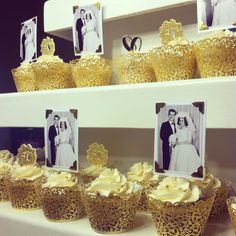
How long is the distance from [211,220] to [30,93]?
30.8 inches

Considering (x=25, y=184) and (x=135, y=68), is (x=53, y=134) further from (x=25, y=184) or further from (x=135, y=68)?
(x=135, y=68)

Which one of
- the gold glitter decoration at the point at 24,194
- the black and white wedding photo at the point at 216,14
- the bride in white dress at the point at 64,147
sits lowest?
the gold glitter decoration at the point at 24,194

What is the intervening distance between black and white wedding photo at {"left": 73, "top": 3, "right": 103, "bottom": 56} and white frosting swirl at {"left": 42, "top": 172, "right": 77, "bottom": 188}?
43cm

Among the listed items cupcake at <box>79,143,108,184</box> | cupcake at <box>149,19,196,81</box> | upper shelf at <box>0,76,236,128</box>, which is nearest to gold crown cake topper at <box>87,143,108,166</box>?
cupcake at <box>79,143,108,184</box>

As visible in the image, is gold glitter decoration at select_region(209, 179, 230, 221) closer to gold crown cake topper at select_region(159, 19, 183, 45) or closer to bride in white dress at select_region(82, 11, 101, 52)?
gold crown cake topper at select_region(159, 19, 183, 45)

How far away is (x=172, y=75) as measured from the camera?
1.14 m

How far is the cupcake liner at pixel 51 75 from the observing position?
4.55 feet

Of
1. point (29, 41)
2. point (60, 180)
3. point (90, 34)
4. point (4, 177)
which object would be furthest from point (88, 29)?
point (4, 177)

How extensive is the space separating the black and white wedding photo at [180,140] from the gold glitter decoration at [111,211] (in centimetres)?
13

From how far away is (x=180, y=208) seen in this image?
0.93 metres

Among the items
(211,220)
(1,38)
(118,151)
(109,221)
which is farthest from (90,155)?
(1,38)

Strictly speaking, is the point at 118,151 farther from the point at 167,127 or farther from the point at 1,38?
the point at 1,38

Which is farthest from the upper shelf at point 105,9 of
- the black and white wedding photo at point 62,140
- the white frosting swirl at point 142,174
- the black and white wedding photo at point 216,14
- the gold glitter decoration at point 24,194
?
the gold glitter decoration at point 24,194

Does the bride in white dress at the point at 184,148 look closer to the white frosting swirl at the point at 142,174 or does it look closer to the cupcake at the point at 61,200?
the white frosting swirl at the point at 142,174
